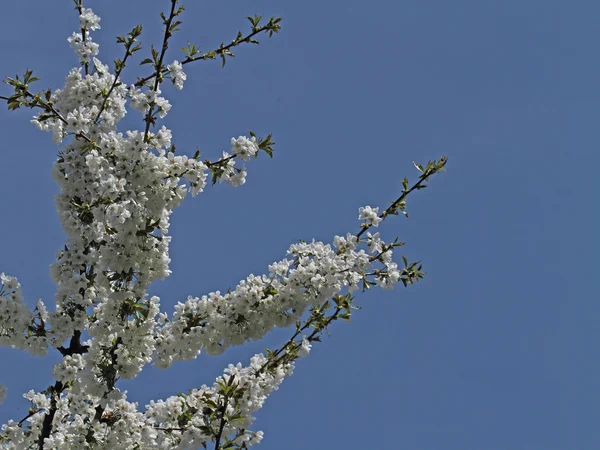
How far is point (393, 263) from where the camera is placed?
8062 millimetres

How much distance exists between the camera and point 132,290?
753 cm

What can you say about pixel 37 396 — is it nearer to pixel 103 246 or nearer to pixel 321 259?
pixel 103 246

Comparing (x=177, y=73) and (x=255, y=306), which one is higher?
(x=177, y=73)

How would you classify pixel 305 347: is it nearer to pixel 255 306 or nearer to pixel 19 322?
pixel 255 306

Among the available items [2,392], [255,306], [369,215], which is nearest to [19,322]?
[2,392]

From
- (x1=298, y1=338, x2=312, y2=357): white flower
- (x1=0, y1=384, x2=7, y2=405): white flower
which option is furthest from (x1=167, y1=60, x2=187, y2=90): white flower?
(x1=0, y1=384, x2=7, y2=405): white flower

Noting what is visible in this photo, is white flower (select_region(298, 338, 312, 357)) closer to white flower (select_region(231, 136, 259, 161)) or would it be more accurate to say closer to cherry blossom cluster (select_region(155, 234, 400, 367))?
cherry blossom cluster (select_region(155, 234, 400, 367))

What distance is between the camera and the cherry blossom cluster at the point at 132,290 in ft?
24.1

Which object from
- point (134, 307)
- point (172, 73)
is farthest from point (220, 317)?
point (172, 73)

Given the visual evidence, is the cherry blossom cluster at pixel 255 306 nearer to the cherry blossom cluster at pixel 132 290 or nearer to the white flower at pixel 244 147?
the cherry blossom cluster at pixel 132 290

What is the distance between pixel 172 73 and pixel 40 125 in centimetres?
167

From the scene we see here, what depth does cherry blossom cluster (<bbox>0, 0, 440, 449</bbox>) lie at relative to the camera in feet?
24.1

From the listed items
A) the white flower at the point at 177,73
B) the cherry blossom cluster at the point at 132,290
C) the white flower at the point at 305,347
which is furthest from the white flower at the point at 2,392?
the white flower at the point at 177,73

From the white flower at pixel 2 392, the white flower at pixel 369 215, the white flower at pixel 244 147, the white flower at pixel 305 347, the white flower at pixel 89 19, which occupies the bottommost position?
the white flower at pixel 305 347
